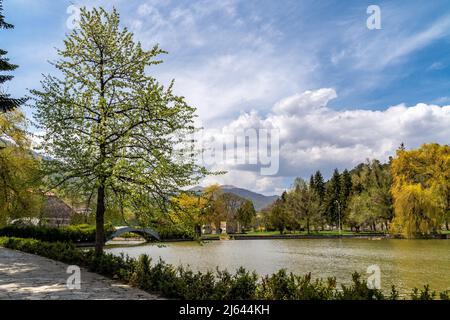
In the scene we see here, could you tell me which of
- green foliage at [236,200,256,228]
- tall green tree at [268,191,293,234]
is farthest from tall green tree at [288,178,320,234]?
green foliage at [236,200,256,228]

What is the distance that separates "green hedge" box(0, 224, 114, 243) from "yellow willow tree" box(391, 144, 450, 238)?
3396 centimetres

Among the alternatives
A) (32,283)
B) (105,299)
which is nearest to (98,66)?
(32,283)

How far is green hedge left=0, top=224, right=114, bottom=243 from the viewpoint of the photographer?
3638 centimetres

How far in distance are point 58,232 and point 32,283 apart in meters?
31.6

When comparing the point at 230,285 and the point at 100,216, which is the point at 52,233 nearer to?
the point at 100,216

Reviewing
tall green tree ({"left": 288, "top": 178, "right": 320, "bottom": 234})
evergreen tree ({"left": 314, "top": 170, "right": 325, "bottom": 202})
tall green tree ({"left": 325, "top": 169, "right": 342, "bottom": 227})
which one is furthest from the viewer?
evergreen tree ({"left": 314, "top": 170, "right": 325, "bottom": 202})

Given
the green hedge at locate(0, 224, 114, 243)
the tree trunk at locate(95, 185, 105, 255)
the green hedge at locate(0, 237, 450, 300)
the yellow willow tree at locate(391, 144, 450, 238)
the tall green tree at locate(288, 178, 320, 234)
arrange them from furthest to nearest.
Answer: the tall green tree at locate(288, 178, 320, 234) < the yellow willow tree at locate(391, 144, 450, 238) < the green hedge at locate(0, 224, 114, 243) < the tree trunk at locate(95, 185, 105, 255) < the green hedge at locate(0, 237, 450, 300)

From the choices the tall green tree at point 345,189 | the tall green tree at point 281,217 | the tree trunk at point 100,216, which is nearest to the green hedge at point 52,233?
the tree trunk at point 100,216

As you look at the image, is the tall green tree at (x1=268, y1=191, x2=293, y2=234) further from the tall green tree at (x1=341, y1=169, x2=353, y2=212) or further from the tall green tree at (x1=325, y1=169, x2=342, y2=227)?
the tall green tree at (x1=341, y1=169, x2=353, y2=212)

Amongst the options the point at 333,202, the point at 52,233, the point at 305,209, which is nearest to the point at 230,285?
the point at 52,233

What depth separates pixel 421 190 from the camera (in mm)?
47031

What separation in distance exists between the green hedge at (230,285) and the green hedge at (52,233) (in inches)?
923
